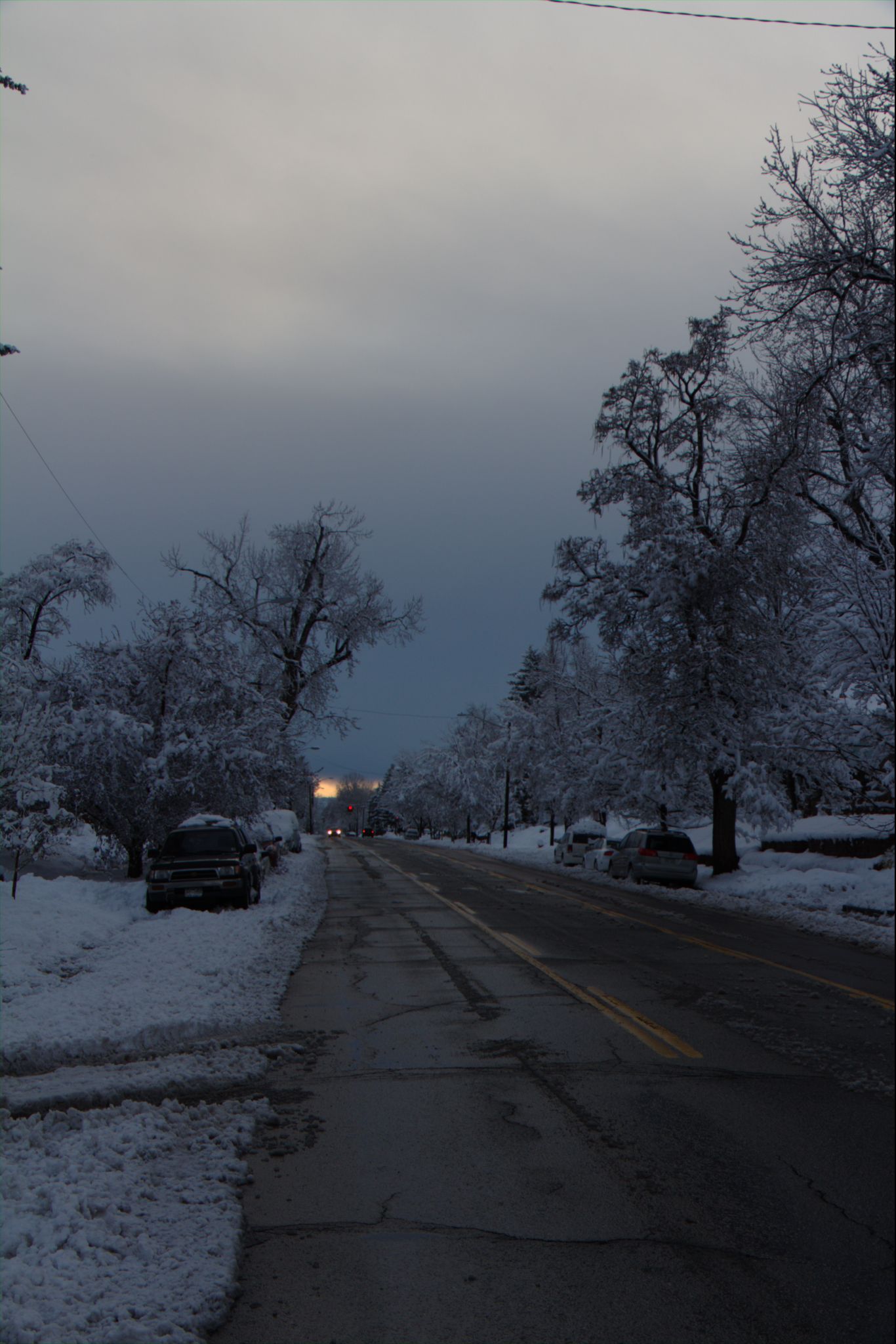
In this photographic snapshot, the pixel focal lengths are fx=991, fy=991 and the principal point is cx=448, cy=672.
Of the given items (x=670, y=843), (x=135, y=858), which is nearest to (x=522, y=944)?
(x=135, y=858)

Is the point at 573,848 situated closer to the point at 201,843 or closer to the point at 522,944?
the point at 201,843

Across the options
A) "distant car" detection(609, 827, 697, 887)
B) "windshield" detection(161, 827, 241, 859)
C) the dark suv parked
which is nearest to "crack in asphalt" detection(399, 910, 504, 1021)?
the dark suv parked

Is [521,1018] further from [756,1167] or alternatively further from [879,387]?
[879,387]

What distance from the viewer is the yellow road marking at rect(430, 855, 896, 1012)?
2029 millimetres

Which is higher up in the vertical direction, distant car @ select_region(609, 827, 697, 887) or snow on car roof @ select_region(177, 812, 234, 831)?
snow on car roof @ select_region(177, 812, 234, 831)

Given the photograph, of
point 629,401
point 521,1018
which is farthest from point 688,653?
point 521,1018

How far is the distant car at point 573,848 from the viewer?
39.6 m

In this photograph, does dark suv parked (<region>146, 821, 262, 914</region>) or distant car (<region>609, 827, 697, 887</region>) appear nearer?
dark suv parked (<region>146, 821, 262, 914</region>)

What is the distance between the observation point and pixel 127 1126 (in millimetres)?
5703

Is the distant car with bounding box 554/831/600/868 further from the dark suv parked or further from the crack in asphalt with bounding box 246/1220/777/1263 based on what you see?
the crack in asphalt with bounding box 246/1220/777/1263

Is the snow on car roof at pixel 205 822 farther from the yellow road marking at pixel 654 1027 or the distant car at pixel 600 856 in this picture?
the distant car at pixel 600 856

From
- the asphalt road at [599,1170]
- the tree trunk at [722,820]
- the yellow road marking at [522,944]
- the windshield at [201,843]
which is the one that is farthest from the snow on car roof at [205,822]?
the tree trunk at [722,820]

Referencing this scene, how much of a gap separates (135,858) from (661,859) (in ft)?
43.0

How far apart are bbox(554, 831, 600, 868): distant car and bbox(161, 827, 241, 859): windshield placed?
71.6 ft
